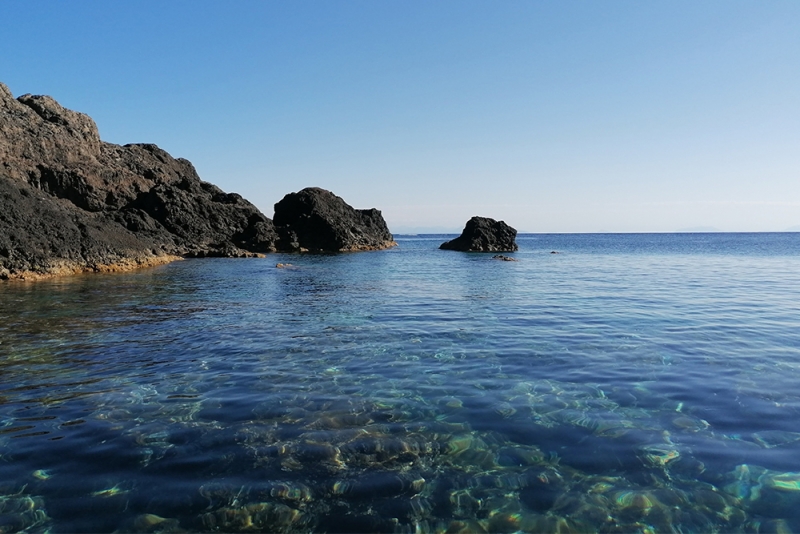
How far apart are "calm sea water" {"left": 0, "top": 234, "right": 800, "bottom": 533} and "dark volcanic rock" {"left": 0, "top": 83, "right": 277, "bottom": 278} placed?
20.6 m

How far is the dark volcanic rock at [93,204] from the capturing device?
1289 inches

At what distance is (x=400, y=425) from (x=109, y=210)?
5979 centimetres

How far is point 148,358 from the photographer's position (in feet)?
37.9

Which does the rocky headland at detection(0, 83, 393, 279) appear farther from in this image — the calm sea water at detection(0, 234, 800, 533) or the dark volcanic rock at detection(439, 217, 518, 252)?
the calm sea water at detection(0, 234, 800, 533)

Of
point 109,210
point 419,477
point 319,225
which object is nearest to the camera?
point 419,477

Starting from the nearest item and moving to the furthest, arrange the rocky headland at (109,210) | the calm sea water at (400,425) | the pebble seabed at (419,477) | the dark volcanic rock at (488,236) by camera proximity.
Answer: the pebble seabed at (419,477) < the calm sea water at (400,425) < the rocky headland at (109,210) < the dark volcanic rock at (488,236)

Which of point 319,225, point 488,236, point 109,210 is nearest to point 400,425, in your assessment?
point 109,210

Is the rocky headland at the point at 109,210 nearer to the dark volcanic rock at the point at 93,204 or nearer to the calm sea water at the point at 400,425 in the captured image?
the dark volcanic rock at the point at 93,204

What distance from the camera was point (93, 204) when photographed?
178 feet

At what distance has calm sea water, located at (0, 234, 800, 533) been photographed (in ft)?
17.0

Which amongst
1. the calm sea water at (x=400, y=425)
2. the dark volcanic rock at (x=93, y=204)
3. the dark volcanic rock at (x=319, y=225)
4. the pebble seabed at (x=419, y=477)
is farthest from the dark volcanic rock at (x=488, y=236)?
the pebble seabed at (x=419, y=477)

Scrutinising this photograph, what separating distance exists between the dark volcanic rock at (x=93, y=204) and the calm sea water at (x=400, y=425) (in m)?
20.6

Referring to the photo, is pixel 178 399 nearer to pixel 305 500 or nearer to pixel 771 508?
pixel 305 500

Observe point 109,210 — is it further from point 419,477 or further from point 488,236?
point 419,477
